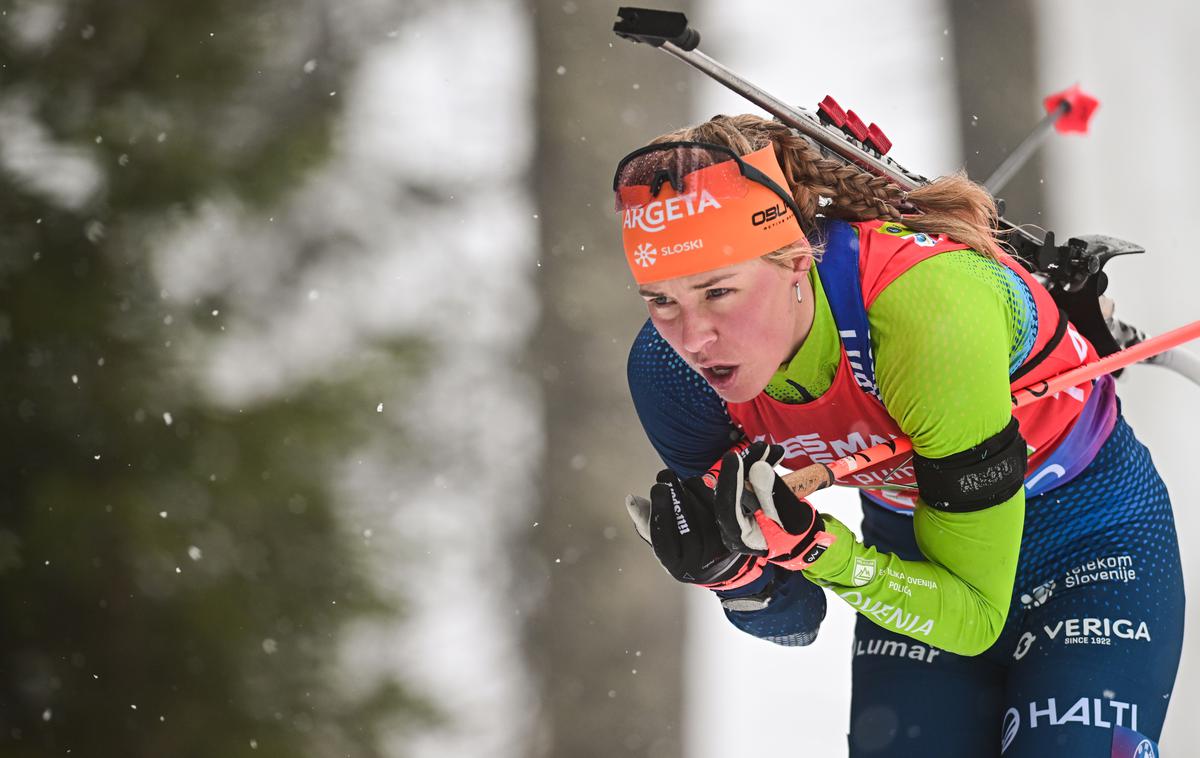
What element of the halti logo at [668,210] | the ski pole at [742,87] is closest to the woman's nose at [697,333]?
the halti logo at [668,210]

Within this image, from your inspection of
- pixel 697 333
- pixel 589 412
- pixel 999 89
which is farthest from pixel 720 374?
pixel 999 89

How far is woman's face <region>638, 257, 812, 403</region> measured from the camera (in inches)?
54.2

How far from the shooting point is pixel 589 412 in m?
4.21

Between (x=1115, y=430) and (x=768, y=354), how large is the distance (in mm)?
749

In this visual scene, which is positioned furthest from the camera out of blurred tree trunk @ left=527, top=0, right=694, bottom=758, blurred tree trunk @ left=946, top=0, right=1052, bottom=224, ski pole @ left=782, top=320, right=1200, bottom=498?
blurred tree trunk @ left=946, top=0, right=1052, bottom=224

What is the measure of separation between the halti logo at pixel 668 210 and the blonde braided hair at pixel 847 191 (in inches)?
3.8

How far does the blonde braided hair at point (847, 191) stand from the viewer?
1.49 m

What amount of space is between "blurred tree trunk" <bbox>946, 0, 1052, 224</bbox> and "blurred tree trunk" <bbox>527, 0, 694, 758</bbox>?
1.51m

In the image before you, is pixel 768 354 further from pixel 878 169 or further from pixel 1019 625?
pixel 1019 625

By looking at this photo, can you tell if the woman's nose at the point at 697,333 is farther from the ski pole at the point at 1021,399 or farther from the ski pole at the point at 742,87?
the ski pole at the point at 742,87

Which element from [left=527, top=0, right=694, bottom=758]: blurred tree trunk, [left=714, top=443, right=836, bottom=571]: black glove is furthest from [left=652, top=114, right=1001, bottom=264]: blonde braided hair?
[left=527, top=0, right=694, bottom=758]: blurred tree trunk

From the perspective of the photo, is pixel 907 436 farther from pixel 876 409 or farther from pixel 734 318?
pixel 734 318

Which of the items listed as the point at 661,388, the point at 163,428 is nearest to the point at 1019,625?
the point at 661,388

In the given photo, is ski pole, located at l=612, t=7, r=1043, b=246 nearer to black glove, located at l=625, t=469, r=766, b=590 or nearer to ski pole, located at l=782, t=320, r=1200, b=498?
ski pole, located at l=782, t=320, r=1200, b=498
